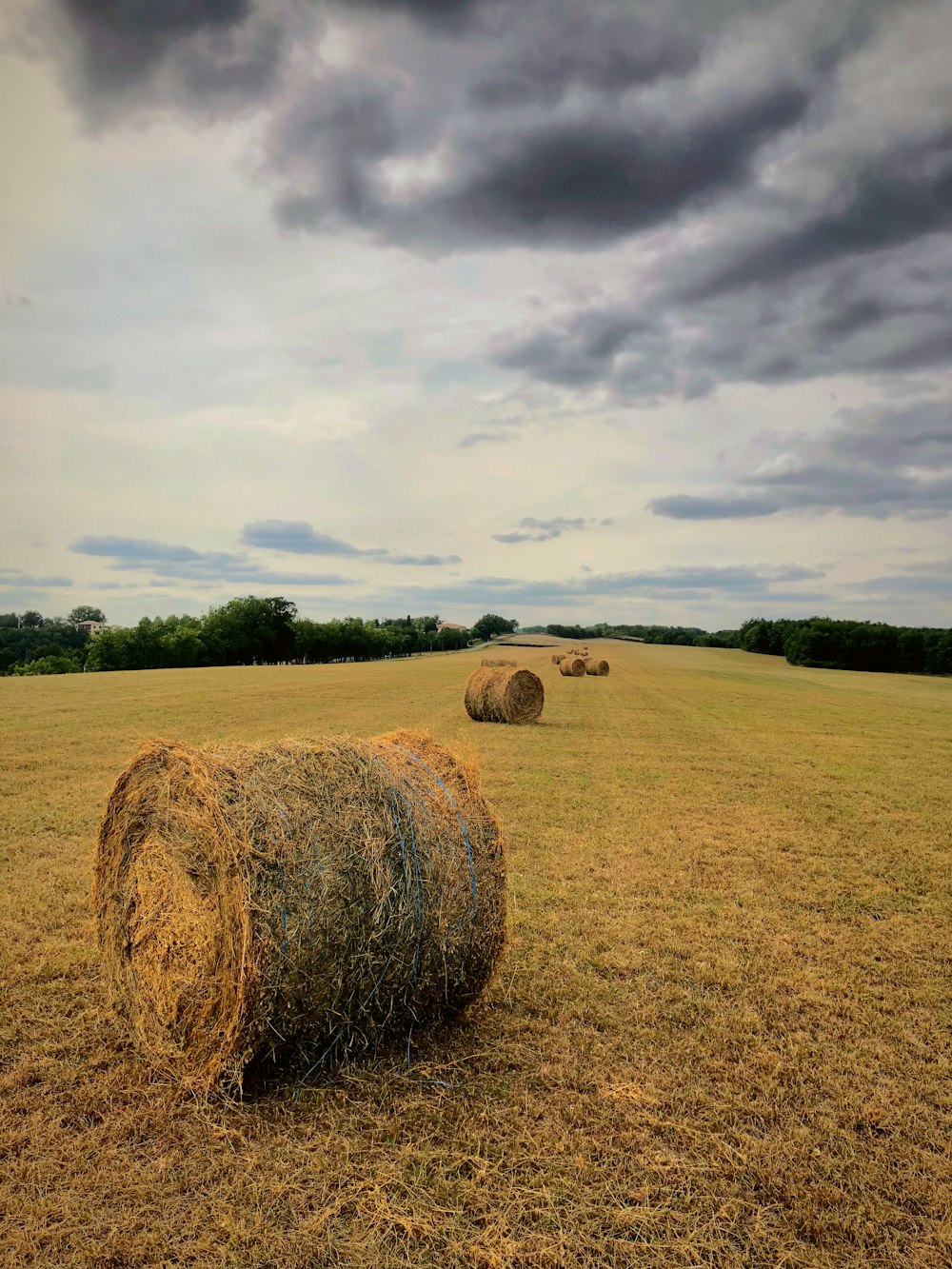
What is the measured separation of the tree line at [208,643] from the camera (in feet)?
276

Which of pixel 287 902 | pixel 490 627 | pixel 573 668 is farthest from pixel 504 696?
pixel 490 627

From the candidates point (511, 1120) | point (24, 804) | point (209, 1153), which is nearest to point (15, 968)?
point (209, 1153)

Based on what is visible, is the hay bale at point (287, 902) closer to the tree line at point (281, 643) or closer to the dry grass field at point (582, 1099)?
the dry grass field at point (582, 1099)

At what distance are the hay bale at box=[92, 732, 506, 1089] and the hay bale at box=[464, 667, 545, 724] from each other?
1691 centimetres

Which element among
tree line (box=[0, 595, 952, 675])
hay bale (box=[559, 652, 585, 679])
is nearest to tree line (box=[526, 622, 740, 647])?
tree line (box=[0, 595, 952, 675])

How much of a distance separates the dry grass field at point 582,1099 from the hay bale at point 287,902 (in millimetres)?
308

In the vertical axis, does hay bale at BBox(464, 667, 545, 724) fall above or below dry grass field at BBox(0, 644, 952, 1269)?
above

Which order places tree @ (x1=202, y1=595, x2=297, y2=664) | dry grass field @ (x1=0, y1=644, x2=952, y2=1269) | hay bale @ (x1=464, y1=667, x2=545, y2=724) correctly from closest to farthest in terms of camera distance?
1. dry grass field @ (x1=0, y1=644, x2=952, y2=1269)
2. hay bale @ (x1=464, y1=667, x2=545, y2=724)
3. tree @ (x1=202, y1=595, x2=297, y2=664)

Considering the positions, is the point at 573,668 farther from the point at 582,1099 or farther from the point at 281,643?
the point at 281,643

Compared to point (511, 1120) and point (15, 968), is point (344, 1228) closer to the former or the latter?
point (511, 1120)

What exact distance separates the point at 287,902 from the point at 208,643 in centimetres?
9329

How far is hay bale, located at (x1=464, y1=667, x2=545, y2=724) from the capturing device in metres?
23.0

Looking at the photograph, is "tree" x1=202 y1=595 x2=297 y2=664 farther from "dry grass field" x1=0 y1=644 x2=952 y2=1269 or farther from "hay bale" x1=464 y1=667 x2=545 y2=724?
"dry grass field" x1=0 y1=644 x2=952 y2=1269

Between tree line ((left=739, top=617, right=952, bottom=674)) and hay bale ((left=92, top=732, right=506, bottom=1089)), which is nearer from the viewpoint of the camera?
hay bale ((left=92, top=732, right=506, bottom=1089))
